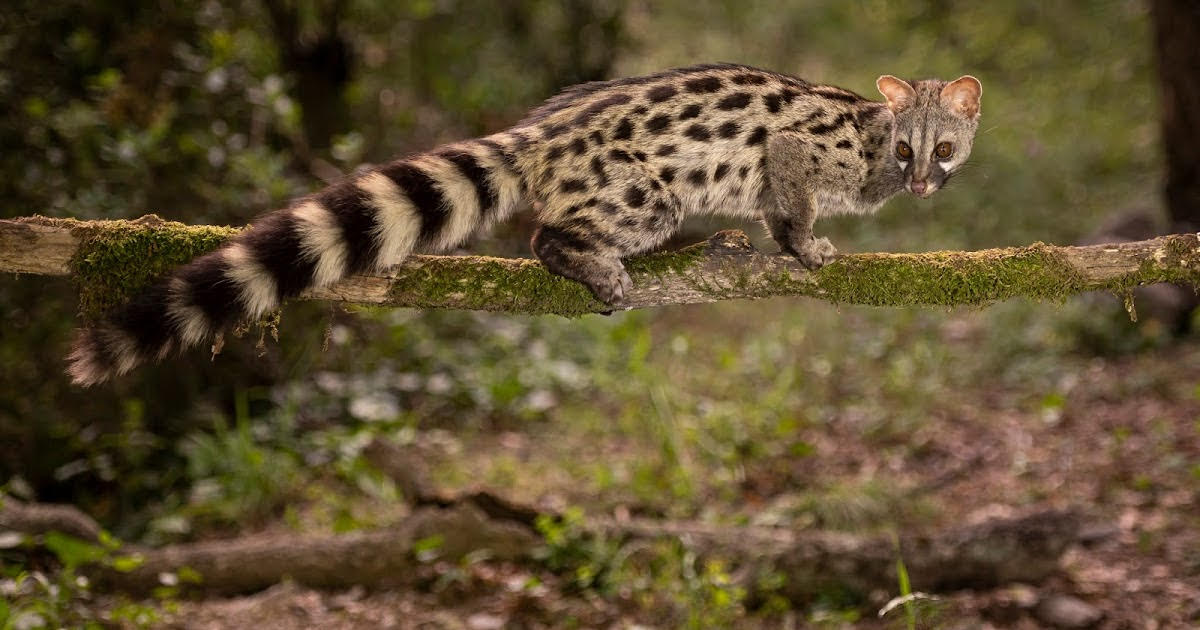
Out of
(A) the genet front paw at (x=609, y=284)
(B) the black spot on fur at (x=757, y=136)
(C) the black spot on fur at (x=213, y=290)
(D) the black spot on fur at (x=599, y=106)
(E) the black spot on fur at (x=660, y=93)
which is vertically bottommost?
(A) the genet front paw at (x=609, y=284)

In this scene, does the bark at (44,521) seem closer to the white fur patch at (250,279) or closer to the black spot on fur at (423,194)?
the white fur patch at (250,279)

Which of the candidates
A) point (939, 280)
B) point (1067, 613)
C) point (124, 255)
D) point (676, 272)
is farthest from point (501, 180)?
point (1067, 613)

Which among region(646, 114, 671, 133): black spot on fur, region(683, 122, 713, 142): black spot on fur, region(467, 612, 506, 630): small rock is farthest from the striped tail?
region(467, 612, 506, 630): small rock

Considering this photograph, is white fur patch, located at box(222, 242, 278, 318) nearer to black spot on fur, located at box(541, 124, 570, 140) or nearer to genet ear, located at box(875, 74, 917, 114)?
black spot on fur, located at box(541, 124, 570, 140)

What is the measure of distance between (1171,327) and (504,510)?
23.3ft

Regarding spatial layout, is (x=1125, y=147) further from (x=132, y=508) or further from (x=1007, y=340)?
(x=132, y=508)

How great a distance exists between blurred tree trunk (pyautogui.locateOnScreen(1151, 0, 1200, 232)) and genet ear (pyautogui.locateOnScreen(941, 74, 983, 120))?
5582mm

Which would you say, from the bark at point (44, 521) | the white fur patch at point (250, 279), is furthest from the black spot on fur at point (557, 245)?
the bark at point (44, 521)

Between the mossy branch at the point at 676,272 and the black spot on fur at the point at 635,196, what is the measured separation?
29 cm

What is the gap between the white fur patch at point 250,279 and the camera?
12.9ft

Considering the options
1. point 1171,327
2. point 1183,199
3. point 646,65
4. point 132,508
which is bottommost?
point 132,508

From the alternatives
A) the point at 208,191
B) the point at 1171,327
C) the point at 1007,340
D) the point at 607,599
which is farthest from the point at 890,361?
the point at 208,191

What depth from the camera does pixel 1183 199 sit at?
32.2 ft

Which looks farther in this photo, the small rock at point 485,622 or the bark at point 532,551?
the bark at point 532,551
